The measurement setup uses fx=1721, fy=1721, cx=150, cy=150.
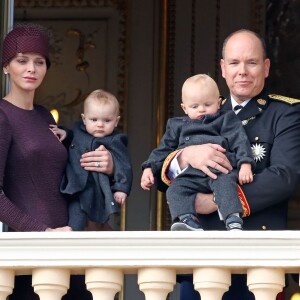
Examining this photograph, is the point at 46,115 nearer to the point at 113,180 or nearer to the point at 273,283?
the point at 113,180

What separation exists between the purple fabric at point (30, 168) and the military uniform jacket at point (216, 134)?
0.38 meters

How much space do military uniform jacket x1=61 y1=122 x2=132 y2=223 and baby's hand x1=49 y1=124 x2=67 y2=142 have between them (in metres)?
0.05

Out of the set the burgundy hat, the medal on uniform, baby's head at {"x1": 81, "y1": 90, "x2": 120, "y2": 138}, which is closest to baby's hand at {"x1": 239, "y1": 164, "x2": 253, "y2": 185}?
the medal on uniform

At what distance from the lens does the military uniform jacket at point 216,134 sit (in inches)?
262

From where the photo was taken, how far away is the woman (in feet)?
21.8

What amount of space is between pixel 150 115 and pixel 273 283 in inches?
150

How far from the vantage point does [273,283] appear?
20.6 ft

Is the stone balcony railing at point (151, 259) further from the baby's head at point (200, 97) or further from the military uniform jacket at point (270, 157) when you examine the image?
the baby's head at point (200, 97)

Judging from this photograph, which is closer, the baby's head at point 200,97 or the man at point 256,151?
the man at point 256,151

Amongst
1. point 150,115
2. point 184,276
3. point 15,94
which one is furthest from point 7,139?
point 150,115

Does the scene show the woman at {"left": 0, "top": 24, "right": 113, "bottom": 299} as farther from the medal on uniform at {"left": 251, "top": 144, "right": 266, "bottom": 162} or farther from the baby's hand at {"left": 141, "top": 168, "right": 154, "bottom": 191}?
the medal on uniform at {"left": 251, "top": 144, "right": 266, "bottom": 162}

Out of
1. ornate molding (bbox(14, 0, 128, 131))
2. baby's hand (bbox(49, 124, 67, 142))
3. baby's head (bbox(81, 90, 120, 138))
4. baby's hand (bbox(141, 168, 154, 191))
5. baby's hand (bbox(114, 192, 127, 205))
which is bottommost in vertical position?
baby's hand (bbox(114, 192, 127, 205))

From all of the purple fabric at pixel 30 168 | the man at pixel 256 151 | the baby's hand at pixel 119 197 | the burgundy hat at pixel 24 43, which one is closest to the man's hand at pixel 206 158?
the man at pixel 256 151

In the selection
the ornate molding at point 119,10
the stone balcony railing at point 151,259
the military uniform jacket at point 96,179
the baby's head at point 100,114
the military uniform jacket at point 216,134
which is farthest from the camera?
the ornate molding at point 119,10
